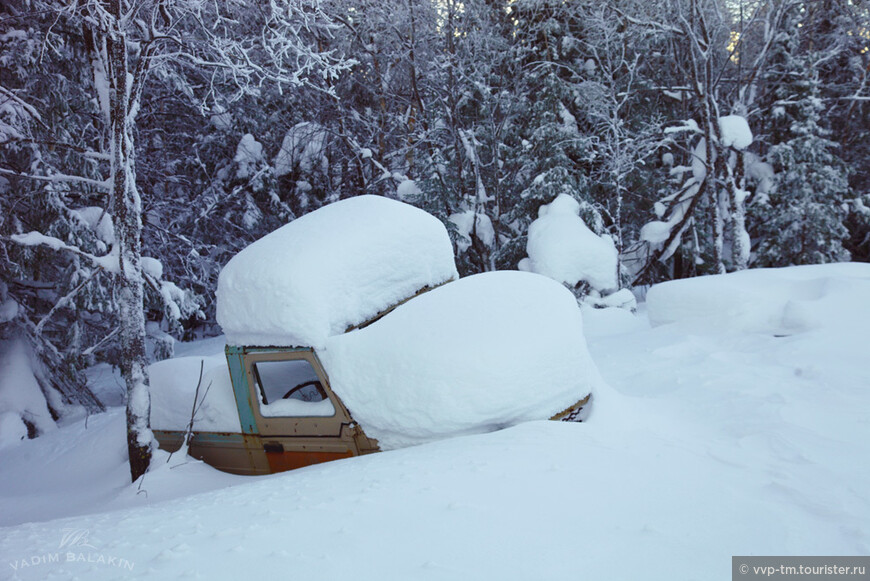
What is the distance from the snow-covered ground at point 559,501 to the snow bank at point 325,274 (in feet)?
4.25

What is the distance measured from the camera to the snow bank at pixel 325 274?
4523 mm

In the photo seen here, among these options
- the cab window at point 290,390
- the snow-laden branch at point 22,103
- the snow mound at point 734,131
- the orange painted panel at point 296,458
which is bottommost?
the orange painted panel at point 296,458

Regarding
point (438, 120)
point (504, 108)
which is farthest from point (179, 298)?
point (504, 108)

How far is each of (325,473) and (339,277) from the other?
66.8 inches

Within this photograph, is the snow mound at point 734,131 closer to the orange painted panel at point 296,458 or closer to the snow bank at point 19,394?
the orange painted panel at point 296,458

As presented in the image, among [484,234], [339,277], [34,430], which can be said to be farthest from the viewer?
[484,234]

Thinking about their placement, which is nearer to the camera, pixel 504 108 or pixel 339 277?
pixel 339 277

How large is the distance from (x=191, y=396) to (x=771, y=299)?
722 cm

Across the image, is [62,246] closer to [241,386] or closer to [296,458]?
[241,386]

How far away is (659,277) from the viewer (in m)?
19.1

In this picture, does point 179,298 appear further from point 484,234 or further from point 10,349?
point 484,234

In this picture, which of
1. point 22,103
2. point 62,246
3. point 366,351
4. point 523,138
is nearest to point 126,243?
point 62,246

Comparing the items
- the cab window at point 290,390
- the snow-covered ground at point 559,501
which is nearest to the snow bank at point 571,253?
the snow-covered ground at point 559,501

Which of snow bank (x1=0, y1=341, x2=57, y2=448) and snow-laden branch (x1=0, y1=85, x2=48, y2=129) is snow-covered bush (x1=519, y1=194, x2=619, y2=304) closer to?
snow-laden branch (x1=0, y1=85, x2=48, y2=129)
